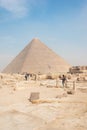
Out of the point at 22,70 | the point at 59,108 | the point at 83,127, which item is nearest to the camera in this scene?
the point at 83,127

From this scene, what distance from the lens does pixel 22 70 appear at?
58125 millimetres

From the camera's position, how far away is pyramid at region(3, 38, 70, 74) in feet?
198

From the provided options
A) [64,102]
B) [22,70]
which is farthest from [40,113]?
[22,70]

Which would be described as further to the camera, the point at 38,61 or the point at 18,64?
the point at 38,61

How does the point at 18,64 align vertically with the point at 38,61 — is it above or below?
below

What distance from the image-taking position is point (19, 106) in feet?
30.1

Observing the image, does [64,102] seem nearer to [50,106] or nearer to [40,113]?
[50,106]

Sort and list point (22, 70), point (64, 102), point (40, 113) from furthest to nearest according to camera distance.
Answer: point (22, 70), point (64, 102), point (40, 113)

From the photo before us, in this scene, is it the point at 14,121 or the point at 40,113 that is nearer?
the point at 14,121

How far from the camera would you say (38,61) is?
63.1m

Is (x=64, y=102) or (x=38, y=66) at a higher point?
(x=38, y=66)

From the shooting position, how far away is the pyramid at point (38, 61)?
198 feet

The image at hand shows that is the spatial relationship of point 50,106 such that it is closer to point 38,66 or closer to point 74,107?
point 74,107

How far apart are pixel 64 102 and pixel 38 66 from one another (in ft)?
170
